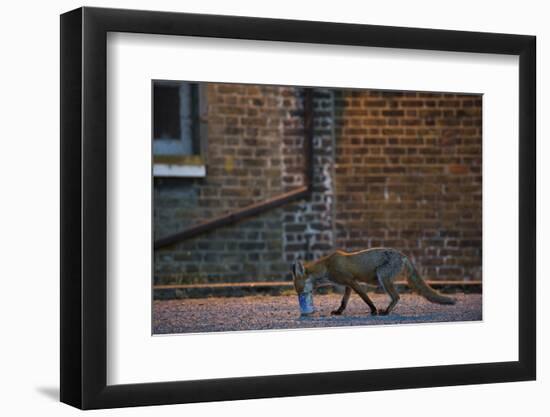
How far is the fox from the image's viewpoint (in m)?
8.15

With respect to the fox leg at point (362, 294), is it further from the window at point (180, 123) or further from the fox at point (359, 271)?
the window at point (180, 123)

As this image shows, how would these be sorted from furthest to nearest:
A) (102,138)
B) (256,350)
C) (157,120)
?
(157,120) < (256,350) < (102,138)

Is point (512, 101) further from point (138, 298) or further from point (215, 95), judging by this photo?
point (215, 95)

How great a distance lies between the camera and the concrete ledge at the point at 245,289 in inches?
393

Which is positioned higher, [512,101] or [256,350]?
[512,101]

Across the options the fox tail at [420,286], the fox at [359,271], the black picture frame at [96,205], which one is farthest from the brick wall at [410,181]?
the black picture frame at [96,205]

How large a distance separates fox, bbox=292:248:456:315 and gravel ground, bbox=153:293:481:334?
157 millimetres

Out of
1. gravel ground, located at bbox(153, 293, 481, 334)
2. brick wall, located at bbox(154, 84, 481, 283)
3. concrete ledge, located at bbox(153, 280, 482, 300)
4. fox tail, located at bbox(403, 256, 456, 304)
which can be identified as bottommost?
gravel ground, located at bbox(153, 293, 481, 334)

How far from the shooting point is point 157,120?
10.3 meters

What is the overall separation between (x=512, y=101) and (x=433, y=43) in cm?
59

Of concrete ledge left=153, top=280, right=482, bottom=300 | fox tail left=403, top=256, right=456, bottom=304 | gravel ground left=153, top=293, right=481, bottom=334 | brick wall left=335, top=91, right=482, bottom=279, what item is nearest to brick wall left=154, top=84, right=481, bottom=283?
brick wall left=335, top=91, right=482, bottom=279

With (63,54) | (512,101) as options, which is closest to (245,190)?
(512,101)

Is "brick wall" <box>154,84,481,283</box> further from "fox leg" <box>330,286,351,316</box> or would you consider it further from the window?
"fox leg" <box>330,286,351,316</box>

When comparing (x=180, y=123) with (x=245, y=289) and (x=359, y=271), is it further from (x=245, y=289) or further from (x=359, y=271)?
(x=359, y=271)
